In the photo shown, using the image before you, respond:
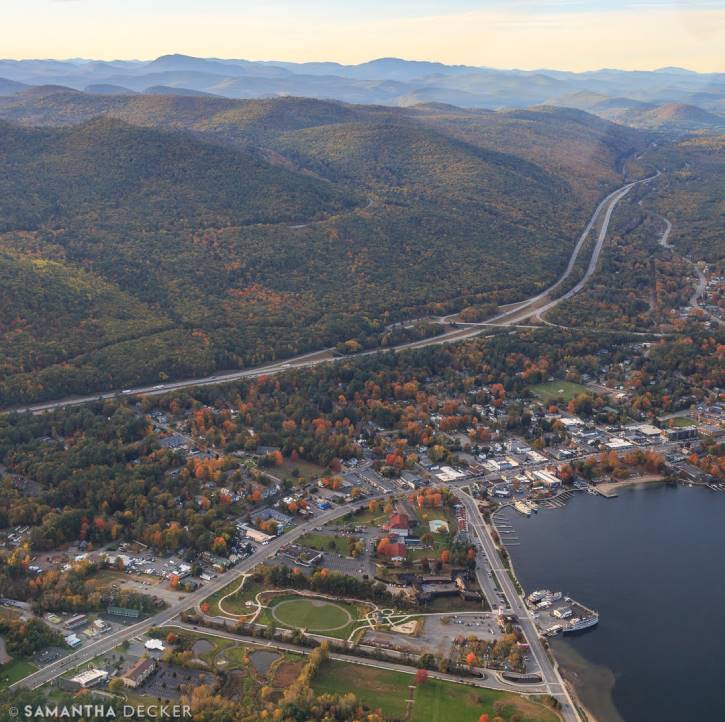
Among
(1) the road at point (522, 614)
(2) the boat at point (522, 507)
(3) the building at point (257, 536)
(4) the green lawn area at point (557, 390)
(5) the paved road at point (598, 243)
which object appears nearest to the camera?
(1) the road at point (522, 614)

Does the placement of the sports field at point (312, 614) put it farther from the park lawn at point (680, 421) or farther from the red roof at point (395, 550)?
the park lawn at point (680, 421)

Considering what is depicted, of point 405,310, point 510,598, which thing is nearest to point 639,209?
point 405,310

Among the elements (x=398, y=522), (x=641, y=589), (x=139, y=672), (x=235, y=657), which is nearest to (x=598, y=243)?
(x=398, y=522)

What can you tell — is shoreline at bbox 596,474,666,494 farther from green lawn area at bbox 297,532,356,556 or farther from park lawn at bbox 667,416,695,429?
green lawn area at bbox 297,532,356,556

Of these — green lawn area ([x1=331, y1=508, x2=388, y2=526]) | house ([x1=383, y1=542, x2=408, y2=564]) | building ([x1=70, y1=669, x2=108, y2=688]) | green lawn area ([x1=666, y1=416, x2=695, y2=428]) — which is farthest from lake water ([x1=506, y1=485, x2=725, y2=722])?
building ([x1=70, y1=669, x2=108, y2=688])

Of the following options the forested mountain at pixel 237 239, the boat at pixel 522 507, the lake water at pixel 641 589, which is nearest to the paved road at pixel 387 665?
the lake water at pixel 641 589

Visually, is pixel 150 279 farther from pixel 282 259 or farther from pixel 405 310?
pixel 405 310
